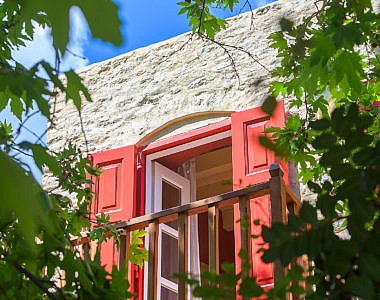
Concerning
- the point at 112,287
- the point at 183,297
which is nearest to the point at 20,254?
the point at 112,287

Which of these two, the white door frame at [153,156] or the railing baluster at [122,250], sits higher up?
the white door frame at [153,156]

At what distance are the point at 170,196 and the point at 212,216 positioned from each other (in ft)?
10.2

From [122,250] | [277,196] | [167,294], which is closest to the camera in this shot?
[277,196]

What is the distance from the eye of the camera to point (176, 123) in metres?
6.41

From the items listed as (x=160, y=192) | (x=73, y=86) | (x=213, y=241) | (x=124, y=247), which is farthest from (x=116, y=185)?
(x=73, y=86)

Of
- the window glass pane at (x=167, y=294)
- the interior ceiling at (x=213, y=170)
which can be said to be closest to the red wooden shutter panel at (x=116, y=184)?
the window glass pane at (x=167, y=294)

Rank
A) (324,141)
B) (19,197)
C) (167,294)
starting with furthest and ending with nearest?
(167,294) → (324,141) → (19,197)

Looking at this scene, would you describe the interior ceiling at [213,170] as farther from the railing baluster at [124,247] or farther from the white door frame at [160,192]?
the railing baluster at [124,247]

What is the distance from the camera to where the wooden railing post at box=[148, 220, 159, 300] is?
3658 millimetres

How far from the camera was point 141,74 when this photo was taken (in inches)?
273

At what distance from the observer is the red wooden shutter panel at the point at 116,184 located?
614 cm

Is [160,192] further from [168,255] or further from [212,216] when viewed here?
[212,216]

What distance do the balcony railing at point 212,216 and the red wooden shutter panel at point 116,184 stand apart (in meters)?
2.18

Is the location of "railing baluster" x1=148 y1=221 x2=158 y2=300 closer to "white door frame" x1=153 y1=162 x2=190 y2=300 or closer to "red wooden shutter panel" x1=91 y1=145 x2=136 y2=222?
"white door frame" x1=153 y1=162 x2=190 y2=300
